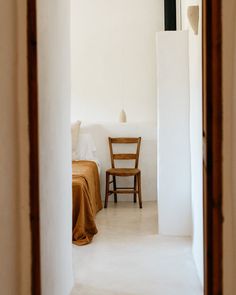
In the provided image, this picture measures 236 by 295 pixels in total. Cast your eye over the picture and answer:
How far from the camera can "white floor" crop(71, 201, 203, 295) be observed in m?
2.85

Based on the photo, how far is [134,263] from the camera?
11.1ft

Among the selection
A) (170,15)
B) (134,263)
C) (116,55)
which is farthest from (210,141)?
(116,55)

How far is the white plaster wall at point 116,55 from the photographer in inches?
236

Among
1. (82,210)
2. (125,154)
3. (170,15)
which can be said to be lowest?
(82,210)

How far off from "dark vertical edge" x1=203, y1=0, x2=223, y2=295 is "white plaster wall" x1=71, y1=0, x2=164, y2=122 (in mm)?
4358

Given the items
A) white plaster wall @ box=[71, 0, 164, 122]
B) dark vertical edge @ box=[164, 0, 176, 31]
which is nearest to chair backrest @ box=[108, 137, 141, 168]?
white plaster wall @ box=[71, 0, 164, 122]

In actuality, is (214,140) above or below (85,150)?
above

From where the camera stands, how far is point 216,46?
1.61 meters

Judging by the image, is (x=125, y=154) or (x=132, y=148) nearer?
(x=125, y=154)

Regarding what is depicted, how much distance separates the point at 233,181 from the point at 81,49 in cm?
476

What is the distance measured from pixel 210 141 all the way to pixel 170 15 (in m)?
4.18

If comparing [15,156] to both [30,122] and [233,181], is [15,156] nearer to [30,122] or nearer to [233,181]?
[30,122]

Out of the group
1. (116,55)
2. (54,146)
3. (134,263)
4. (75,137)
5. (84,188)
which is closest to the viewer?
(54,146)

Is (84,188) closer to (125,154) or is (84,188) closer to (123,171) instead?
(123,171)
